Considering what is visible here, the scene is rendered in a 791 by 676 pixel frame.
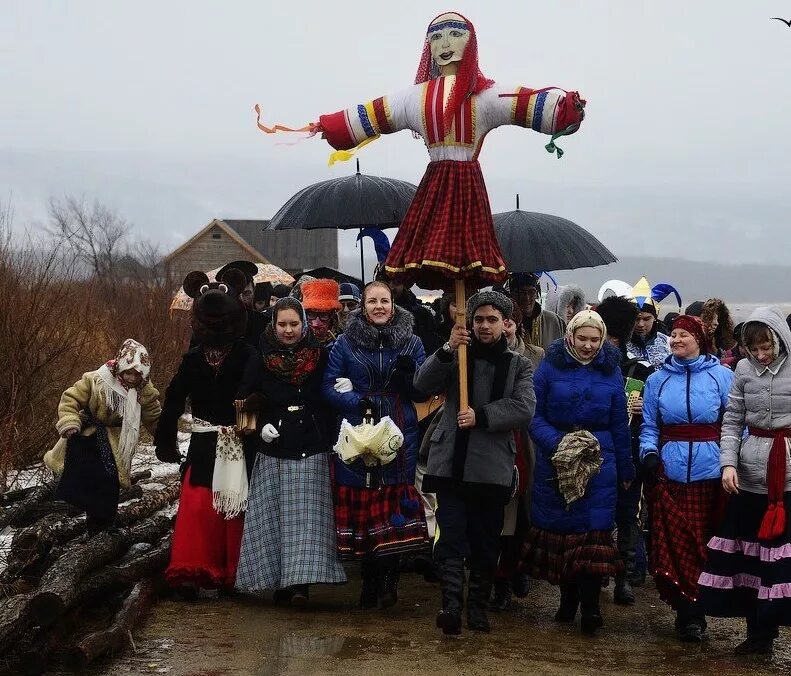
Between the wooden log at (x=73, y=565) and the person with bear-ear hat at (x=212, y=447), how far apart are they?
405mm

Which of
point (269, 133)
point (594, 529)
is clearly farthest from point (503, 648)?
point (269, 133)

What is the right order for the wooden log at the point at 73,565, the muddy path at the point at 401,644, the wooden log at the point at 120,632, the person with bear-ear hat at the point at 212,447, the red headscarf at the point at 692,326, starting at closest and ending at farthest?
1. the wooden log at the point at 120,632
2. the wooden log at the point at 73,565
3. the muddy path at the point at 401,644
4. the red headscarf at the point at 692,326
5. the person with bear-ear hat at the point at 212,447

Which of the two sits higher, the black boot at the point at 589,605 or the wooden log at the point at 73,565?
the wooden log at the point at 73,565

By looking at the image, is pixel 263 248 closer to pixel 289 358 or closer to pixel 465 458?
pixel 289 358

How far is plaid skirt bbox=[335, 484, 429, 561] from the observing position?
7.45 metres

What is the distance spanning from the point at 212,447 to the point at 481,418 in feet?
6.12

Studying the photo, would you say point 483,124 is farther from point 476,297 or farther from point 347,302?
point 347,302

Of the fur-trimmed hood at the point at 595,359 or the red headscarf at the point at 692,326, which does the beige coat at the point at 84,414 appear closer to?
the fur-trimmed hood at the point at 595,359

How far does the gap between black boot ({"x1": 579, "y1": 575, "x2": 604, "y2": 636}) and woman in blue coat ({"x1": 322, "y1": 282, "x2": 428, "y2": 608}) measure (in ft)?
3.36

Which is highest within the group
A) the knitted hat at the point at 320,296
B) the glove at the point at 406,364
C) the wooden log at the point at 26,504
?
the knitted hat at the point at 320,296

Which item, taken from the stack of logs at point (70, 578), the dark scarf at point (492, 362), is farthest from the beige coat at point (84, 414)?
the dark scarf at point (492, 362)

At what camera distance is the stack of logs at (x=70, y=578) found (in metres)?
6.03

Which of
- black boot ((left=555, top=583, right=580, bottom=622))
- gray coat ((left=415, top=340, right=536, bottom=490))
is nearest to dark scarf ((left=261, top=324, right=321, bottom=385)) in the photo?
gray coat ((left=415, top=340, right=536, bottom=490))

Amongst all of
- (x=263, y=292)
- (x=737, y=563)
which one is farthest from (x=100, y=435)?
(x=737, y=563)
